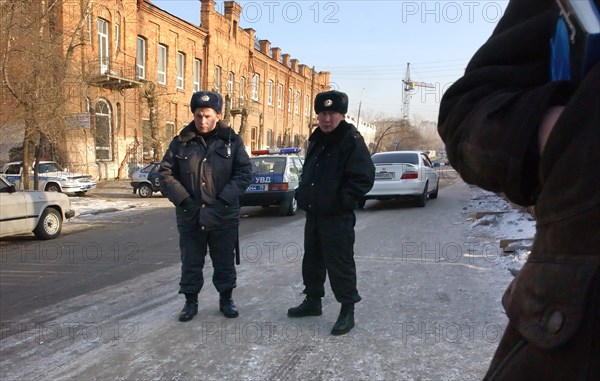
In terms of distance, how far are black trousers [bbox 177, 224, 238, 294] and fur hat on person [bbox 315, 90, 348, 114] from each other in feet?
4.84

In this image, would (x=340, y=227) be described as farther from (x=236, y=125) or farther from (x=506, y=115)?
(x=236, y=125)

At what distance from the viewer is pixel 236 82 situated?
37.8m

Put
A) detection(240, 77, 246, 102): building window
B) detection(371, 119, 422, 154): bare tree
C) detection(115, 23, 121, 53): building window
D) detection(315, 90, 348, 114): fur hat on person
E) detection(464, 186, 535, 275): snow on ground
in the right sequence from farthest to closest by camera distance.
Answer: detection(371, 119, 422, 154): bare tree < detection(240, 77, 246, 102): building window < detection(115, 23, 121, 53): building window < detection(464, 186, 535, 275): snow on ground < detection(315, 90, 348, 114): fur hat on person

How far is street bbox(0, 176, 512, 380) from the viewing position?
11.0 feet

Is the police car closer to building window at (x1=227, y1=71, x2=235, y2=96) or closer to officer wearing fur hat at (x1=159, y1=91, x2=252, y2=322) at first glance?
officer wearing fur hat at (x1=159, y1=91, x2=252, y2=322)

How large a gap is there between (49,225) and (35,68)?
6625 millimetres

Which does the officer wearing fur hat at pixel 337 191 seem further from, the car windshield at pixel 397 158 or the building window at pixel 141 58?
the building window at pixel 141 58

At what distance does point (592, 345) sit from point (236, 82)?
38.4 metres

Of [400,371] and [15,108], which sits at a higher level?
[15,108]

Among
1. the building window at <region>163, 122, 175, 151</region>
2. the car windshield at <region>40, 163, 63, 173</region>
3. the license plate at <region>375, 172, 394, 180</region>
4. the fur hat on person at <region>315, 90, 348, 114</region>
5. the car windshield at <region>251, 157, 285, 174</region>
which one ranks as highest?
the building window at <region>163, 122, 175, 151</region>

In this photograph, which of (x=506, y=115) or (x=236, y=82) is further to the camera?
(x=236, y=82)

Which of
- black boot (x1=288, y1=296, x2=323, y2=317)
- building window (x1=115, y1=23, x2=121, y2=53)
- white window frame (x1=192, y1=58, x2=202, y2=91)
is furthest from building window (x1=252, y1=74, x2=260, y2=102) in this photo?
black boot (x1=288, y1=296, x2=323, y2=317)

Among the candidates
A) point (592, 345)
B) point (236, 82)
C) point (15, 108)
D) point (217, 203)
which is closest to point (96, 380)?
point (217, 203)

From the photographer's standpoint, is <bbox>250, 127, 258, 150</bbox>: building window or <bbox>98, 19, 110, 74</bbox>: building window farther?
<bbox>250, 127, 258, 150</bbox>: building window
